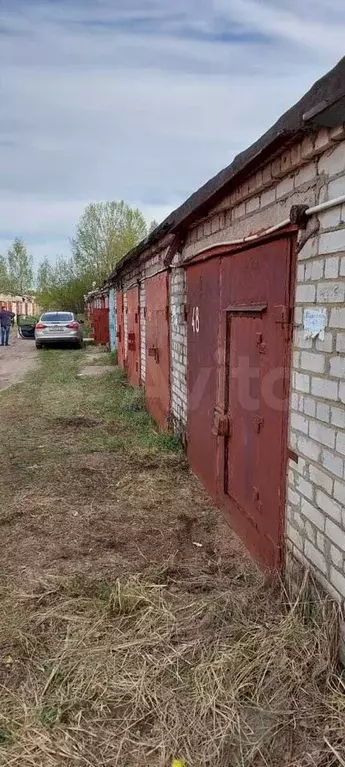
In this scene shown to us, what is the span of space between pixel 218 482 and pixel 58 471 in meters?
1.93

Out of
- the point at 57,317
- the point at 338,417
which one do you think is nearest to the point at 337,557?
the point at 338,417

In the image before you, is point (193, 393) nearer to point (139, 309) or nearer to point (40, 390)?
point (139, 309)

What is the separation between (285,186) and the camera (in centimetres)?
288

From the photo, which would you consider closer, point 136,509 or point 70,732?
point 70,732

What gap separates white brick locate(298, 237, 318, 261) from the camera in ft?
8.23

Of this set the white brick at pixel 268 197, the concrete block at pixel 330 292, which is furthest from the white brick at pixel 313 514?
the white brick at pixel 268 197

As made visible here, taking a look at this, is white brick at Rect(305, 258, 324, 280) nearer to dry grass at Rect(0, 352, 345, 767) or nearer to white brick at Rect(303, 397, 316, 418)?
white brick at Rect(303, 397, 316, 418)

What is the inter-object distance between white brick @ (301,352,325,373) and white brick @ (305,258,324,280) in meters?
→ 0.38

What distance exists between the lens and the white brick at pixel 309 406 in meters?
2.59

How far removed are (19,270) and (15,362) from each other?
5301cm

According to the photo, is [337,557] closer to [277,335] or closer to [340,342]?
[340,342]

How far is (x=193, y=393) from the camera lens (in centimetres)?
528

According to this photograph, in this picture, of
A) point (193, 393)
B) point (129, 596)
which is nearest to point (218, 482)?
point (193, 393)

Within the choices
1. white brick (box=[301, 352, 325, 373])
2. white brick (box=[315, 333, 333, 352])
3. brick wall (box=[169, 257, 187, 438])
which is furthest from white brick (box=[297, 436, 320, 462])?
brick wall (box=[169, 257, 187, 438])
